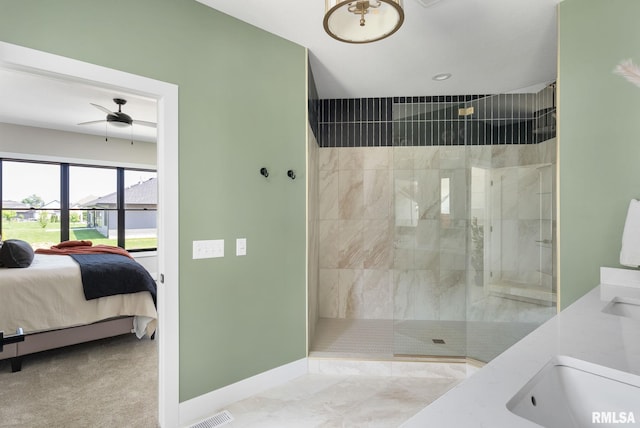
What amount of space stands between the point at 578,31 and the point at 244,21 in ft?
7.02

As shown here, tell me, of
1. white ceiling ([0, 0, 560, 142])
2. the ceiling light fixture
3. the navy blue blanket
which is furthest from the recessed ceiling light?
the navy blue blanket

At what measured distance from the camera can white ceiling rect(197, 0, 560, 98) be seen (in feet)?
6.66

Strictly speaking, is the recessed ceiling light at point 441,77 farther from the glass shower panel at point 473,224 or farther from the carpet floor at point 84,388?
the carpet floor at point 84,388

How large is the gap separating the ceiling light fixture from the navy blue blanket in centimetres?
300

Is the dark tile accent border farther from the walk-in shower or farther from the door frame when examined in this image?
the door frame

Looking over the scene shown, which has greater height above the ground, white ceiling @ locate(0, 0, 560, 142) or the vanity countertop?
white ceiling @ locate(0, 0, 560, 142)

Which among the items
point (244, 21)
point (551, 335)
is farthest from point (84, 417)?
point (244, 21)

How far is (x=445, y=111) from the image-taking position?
2961 millimetres

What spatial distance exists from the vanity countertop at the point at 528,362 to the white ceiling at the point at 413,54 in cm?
191

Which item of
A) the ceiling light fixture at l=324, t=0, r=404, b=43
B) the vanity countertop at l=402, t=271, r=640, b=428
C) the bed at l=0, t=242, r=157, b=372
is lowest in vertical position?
the bed at l=0, t=242, r=157, b=372

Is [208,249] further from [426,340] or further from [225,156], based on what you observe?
[426,340]

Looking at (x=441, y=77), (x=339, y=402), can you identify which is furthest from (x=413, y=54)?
(x=339, y=402)

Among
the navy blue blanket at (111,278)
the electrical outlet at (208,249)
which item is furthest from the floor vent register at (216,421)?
the navy blue blanket at (111,278)

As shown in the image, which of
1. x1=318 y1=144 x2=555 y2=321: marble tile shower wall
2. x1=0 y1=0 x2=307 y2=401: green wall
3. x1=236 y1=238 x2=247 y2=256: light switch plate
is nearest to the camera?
x1=0 y1=0 x2=307 y2=401: green wall
